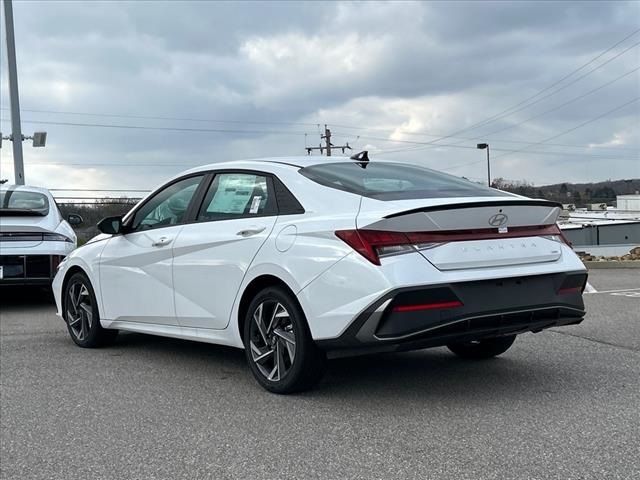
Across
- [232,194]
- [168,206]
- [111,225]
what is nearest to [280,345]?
[232,194]

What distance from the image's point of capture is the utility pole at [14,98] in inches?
695

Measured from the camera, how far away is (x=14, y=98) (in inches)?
715

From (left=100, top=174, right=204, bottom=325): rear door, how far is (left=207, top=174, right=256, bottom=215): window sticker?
11.4 inches

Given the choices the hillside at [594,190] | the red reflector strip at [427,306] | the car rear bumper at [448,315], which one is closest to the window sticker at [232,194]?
the car rear bumper at [448,315]

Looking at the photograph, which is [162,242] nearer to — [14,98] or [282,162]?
[282,162]

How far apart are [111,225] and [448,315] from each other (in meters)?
3.37

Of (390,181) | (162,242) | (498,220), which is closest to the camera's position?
(498,220)

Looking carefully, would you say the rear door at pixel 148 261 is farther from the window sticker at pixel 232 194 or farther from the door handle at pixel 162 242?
the window sticker at pixel 232 194

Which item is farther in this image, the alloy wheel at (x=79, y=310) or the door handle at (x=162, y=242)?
the alloy wheel at (x=79, y=310)

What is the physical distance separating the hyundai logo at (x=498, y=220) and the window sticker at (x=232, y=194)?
67.6 inches

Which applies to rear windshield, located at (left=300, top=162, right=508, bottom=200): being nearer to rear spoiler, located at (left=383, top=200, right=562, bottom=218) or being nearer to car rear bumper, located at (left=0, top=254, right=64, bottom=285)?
rear spoiler, located at (left=383, top=200, right=562, bottom=218)

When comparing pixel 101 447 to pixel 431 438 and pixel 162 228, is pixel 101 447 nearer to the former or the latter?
pixel 431 438

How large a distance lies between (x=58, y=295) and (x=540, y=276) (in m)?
4.83

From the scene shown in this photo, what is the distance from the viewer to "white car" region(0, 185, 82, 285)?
338 inches
